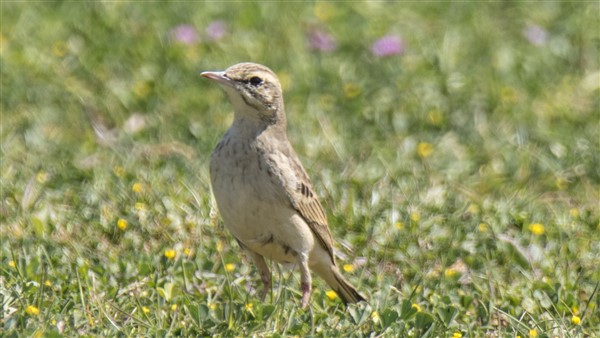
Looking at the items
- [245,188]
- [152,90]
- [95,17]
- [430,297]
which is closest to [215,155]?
[245,188]

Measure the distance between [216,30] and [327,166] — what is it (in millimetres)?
2388

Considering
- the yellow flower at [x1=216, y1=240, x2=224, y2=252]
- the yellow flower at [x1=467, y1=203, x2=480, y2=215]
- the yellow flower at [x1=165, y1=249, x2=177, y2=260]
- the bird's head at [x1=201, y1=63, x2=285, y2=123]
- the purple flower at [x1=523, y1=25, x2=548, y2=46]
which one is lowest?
the purple flower at [x1=523, y1=25, x2=548, y2=46]

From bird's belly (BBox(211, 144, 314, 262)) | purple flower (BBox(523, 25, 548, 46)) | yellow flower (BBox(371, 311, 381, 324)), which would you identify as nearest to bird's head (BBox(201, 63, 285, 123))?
bird's belly (BBox(211, 144, 314, 262))

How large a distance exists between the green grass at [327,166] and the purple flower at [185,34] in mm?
90

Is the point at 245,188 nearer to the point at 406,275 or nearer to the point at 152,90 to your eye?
the point at 406,275

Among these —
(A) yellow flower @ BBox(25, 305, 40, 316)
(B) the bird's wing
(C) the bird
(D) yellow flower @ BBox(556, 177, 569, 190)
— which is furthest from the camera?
(D) yellow flower @ BBox(556, 177, 569, 190)

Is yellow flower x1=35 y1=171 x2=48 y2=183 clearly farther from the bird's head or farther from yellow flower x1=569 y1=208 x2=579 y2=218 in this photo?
yellow flower x1=569 y1=208 x2=579 y2=218

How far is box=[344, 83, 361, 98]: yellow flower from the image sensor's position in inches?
398

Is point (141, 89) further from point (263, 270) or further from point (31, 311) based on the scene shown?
point (31, 311)

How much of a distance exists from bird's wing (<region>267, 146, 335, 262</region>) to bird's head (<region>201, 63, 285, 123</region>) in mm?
248

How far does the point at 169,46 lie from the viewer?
10539 mm

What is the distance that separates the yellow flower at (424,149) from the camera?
934 centimetres

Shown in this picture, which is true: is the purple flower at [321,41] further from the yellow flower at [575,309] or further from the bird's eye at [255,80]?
the yellow flower at [575,309]

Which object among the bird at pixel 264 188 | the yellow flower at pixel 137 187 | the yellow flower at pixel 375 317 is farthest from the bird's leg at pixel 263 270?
the yellow flower at pixel 137 187
